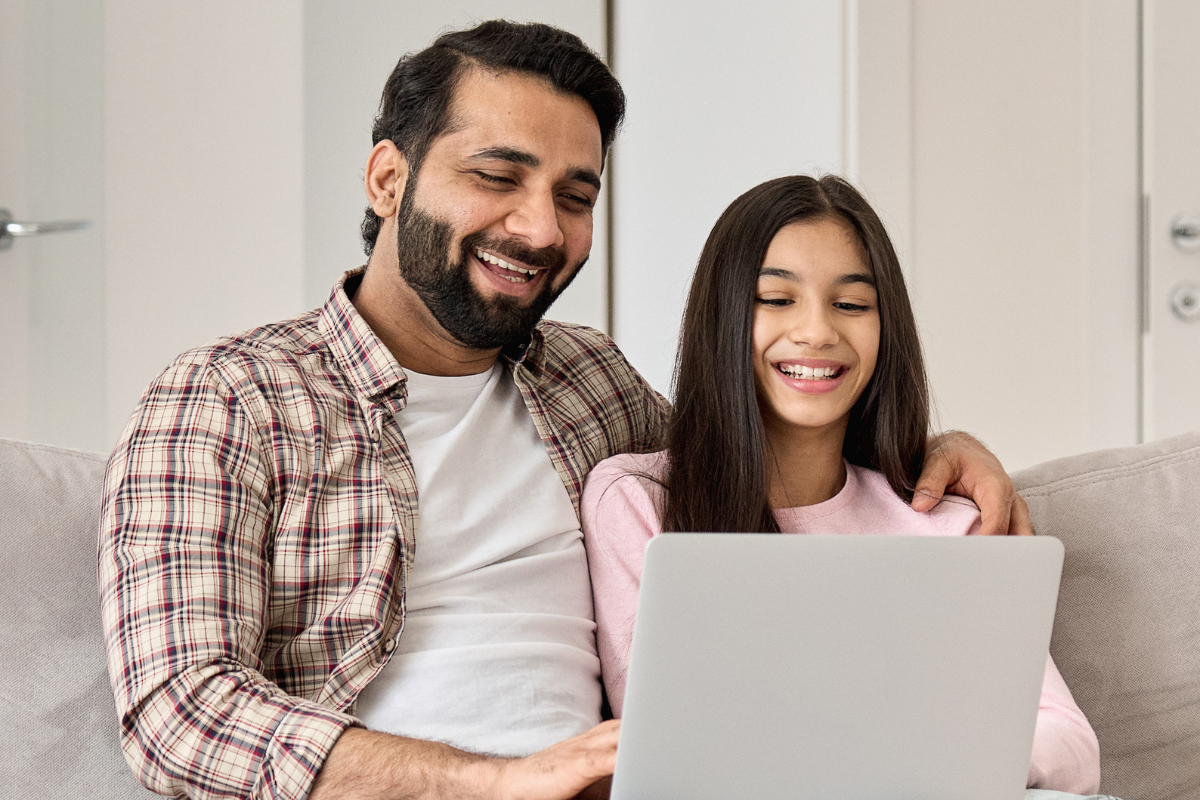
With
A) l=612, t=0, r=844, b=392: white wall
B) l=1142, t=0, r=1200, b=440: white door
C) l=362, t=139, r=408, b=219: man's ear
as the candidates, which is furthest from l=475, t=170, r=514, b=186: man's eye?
l=1142, t=0, r=1200, b=440: white door

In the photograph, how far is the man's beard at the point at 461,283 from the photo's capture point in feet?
4.16

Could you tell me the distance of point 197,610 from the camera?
977 mm

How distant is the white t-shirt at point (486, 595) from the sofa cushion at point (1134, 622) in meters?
0.56

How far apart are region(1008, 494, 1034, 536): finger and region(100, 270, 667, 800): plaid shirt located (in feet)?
1.56

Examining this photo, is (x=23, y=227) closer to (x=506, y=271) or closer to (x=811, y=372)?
(x=506, y=271)

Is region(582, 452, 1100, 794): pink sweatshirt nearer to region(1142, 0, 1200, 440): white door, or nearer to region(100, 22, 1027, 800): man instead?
region(100, 22, 1027, 800): man

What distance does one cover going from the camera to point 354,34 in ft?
7.57

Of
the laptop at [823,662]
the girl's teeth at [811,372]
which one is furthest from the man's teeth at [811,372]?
the laptop at [823,662]

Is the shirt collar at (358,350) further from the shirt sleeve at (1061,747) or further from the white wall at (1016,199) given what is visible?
the white wall at (1016,199)

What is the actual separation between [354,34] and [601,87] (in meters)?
1.14

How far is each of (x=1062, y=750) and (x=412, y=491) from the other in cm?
67

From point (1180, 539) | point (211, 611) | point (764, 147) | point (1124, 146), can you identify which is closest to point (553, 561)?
point (211, 611)

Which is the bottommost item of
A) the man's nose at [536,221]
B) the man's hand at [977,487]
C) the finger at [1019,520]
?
the finger at [1019,520]

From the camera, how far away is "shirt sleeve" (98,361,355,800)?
95 centimetres
